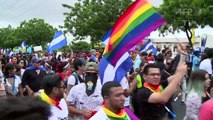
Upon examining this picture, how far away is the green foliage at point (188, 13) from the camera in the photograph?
3294 cm

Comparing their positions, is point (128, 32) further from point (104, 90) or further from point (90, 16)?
point (90, 16)

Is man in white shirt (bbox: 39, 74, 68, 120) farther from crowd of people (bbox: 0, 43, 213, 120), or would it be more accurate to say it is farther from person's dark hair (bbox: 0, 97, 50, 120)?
person's dark hair (bbox: 0, 97, 50, 120)

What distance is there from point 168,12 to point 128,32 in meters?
30.0

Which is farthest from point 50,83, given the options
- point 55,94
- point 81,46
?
point 81,46

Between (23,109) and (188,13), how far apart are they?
1260 inches

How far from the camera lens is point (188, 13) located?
1286 inches

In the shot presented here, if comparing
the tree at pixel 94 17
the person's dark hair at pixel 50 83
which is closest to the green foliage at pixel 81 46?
the tree at pixel 94 17

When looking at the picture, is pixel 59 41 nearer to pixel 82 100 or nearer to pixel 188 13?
pixel 82 100

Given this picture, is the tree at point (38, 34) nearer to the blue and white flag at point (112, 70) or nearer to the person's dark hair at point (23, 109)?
the blue and white flag at point (112, 70)

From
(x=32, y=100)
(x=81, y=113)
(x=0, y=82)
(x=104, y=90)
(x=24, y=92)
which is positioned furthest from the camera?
(x=24, y=92)

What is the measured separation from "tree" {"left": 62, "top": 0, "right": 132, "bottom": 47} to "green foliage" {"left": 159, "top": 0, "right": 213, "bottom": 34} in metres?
4.63

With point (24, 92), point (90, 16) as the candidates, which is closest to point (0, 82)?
point (24, 92)

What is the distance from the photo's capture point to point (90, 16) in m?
38.6

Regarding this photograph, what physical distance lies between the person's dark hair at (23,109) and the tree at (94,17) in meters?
35.1
